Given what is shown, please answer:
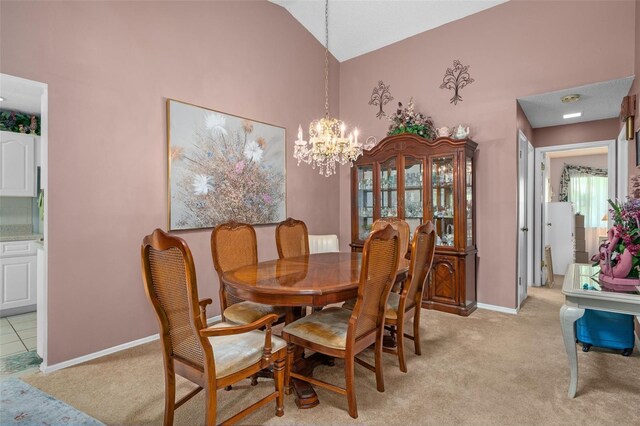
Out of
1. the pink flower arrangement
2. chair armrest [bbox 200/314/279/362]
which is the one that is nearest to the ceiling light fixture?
the pink flower arrangement

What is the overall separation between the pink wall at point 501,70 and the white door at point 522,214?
7.8 inches

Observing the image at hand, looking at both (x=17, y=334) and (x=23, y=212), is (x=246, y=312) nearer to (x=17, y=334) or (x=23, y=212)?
(x=17, y=334)

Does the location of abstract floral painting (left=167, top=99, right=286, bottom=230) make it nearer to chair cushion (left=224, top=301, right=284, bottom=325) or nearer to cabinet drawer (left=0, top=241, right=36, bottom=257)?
chair cushion (left=224, top=301, right=284, bottom=325)

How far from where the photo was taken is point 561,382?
2.31 metres

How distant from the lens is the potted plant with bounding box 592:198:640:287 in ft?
6.72

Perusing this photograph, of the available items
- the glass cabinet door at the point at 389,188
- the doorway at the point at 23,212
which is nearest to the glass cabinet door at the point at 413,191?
the glass cabinet door at the point at 389,188

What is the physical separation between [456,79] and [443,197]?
4.89 feet

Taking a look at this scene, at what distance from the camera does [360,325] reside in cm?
195

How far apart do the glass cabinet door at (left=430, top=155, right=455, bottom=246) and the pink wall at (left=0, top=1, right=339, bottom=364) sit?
239 cm

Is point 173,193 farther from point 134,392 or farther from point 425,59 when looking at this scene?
point 425,59

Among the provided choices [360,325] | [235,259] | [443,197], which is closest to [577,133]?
[443,197]

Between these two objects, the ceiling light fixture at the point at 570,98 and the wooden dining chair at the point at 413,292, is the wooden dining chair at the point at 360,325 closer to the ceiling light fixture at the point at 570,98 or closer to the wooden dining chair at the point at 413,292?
the wooden dining chair at the point at 413,292

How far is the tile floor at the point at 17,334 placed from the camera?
292 centimetres

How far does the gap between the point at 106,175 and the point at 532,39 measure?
4.44 m
